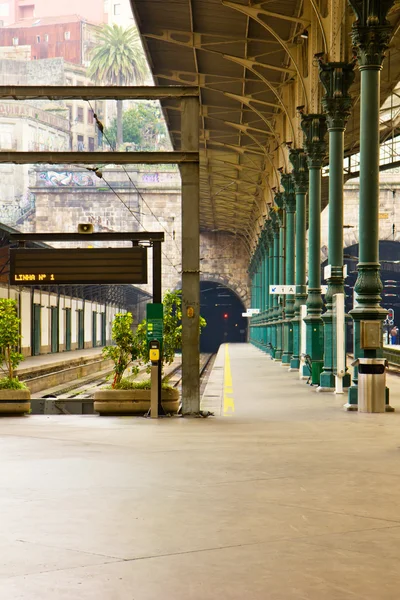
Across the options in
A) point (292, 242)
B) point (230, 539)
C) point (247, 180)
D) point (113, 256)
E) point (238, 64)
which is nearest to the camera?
point (230, 539)

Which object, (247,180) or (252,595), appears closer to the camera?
(252,595)

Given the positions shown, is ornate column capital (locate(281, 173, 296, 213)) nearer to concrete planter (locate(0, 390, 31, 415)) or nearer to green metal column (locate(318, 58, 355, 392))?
green metal column (locate(318, 58, 355, 392))

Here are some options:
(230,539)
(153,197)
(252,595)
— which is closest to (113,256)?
(230,539)

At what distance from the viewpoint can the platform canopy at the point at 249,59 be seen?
22656mm

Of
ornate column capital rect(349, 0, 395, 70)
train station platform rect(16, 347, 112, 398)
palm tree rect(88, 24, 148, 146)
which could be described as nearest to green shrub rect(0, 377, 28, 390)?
ornate column capital rect(349, 0, 395, 70)

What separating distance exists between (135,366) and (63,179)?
64417 mm

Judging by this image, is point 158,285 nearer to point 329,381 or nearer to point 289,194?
point 329,381

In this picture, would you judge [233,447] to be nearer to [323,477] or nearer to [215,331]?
[323,477]

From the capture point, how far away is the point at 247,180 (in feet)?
162

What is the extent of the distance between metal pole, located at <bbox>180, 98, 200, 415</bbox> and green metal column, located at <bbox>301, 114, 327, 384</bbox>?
7423mm

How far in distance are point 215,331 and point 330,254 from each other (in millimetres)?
80008

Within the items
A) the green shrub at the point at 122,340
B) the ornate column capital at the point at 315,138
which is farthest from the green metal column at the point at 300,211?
the green shrub at the point at 122,340

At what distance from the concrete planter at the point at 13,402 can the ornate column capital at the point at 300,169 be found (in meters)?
13.6

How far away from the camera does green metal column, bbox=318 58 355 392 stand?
18.9 m
